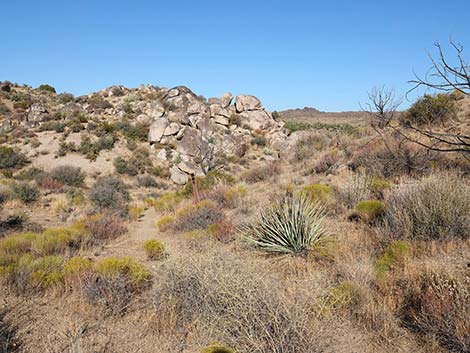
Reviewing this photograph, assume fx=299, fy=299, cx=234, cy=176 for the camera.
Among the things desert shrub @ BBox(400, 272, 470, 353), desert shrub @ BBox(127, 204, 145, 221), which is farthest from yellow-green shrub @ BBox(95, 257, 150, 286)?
desert shrub @ BBox(127, 204, 145, 221)

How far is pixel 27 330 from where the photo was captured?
3.93 metres

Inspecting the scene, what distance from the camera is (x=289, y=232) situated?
615 centimetres

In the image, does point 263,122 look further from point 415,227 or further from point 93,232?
point 415,227

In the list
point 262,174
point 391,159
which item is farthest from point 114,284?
point 262,174

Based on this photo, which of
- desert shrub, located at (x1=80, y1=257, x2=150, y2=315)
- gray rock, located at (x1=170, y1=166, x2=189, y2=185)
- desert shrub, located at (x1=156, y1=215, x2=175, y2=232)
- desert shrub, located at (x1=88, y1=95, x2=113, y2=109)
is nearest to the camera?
desert shrub, located at (x1=80, y1=257, x2=150, y2=315)

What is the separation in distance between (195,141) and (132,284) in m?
23.7

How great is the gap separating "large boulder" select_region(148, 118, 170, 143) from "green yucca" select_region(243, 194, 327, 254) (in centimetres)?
2391

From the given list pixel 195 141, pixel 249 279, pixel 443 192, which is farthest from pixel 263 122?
pixel 249 279

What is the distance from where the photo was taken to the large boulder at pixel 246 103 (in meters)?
35.7

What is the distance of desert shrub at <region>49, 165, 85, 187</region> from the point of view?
2028cm

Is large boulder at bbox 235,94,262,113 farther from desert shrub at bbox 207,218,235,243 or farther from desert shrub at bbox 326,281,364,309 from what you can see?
desert shrub at bbox 326,281,364,309

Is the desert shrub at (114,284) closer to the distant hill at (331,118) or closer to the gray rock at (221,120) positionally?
the gray rock at (221,120)

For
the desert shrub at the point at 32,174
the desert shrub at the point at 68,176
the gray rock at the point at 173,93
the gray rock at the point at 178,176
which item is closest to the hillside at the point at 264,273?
the desert shrub at the point at 68,176

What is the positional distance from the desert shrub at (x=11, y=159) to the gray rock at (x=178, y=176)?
11154 millimetres
